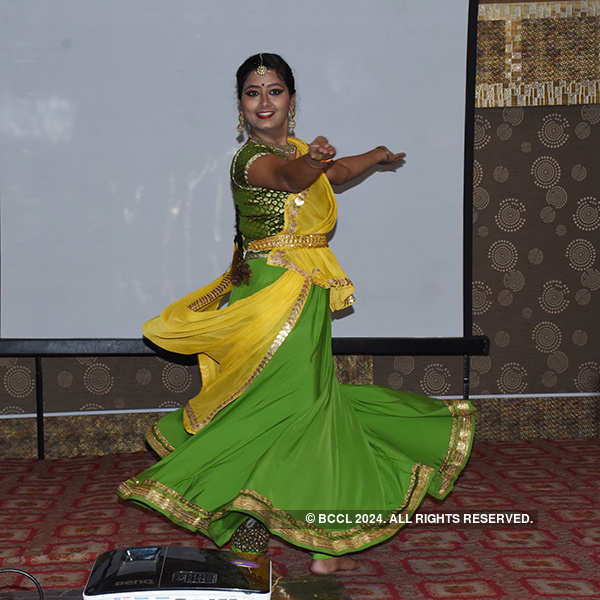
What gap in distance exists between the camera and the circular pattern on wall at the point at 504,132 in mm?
3572

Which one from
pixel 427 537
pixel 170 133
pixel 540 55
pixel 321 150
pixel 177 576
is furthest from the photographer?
pixel 540 55

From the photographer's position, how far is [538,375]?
3701mm

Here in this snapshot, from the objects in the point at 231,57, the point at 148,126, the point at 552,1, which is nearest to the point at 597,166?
the point at 552,1

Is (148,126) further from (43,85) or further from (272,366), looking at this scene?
(272,366)

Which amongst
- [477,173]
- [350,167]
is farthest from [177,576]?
[477,173]

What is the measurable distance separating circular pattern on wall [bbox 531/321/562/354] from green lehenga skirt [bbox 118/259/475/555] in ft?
5.74

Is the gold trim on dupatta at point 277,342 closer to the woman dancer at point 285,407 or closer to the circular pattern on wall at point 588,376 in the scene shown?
the woman dancer at point 285,407

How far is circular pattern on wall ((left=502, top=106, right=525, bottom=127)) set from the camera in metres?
3.57

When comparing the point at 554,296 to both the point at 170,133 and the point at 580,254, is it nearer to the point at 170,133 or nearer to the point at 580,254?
the point at 580,254

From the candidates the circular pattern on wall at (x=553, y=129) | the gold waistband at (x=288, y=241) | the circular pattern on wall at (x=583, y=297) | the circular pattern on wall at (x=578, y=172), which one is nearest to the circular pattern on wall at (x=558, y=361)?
the circular pattern on wall at (x=583, y=297)

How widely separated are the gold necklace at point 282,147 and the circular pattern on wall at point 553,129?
1.95 meters

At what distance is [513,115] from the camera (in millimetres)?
3576

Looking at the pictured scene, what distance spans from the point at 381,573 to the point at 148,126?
2185mm

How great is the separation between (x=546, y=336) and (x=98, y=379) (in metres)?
2.26
